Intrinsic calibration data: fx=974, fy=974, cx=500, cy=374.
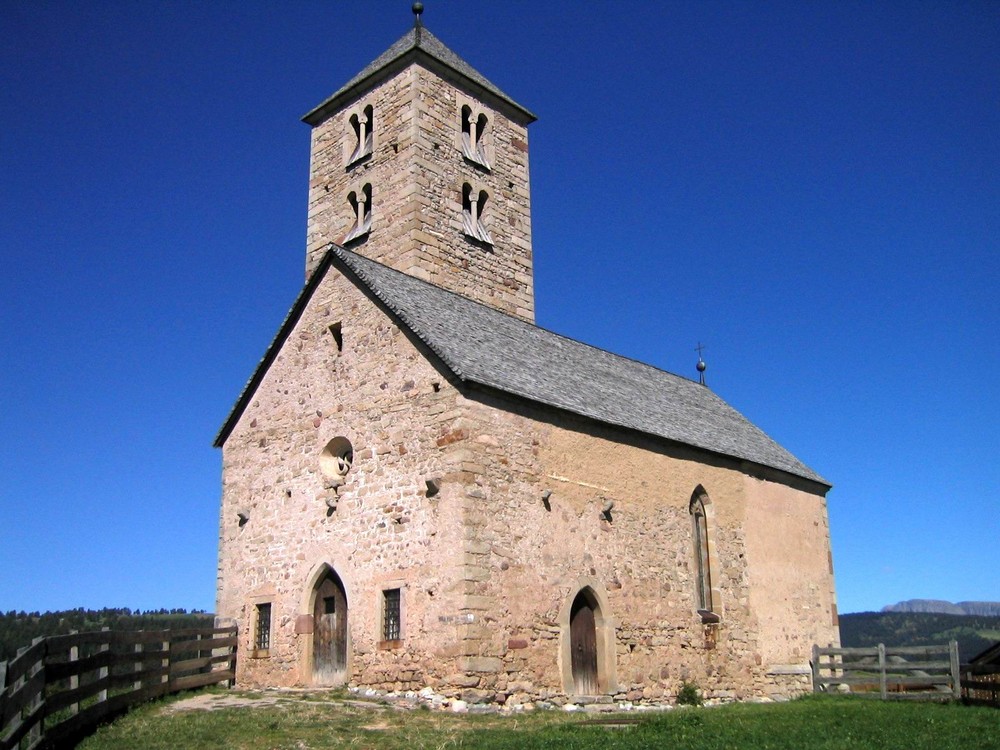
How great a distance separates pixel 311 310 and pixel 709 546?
11281 mm

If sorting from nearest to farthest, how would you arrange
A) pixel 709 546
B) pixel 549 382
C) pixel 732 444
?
1. pixel 549 382
2. pixel 709 546
3. pixel 732 444

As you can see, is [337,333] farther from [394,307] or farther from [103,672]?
[103,672]

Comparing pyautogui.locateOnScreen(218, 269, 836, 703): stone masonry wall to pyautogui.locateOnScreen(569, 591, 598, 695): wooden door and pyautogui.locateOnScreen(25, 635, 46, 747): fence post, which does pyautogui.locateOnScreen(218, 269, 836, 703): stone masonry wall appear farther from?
pyautogui.locateOnScreen(25, 635, 46, 747): fence post

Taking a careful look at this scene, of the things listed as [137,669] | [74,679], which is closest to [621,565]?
[137,669]

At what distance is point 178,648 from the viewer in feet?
62.2

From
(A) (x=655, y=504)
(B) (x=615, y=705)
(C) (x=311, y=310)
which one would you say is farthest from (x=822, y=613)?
(C) (x=311, y=310)

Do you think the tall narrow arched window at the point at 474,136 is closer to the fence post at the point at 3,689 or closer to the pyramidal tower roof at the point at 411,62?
the pyramidal tower roof at the point at 411,62

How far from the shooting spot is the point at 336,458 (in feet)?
68.6

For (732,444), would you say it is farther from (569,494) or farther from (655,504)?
(569,494)

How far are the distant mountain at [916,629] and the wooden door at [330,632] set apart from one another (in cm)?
11126

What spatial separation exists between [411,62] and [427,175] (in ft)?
12.7

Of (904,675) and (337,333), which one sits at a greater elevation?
(337,333)

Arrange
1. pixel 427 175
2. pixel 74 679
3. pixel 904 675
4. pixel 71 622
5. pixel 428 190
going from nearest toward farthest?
pixel 74 679
pixel 904 675
pixel 428 190
pixel 427 175
pixel 71 622

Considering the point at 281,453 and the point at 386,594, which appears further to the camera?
the point at 281,453
